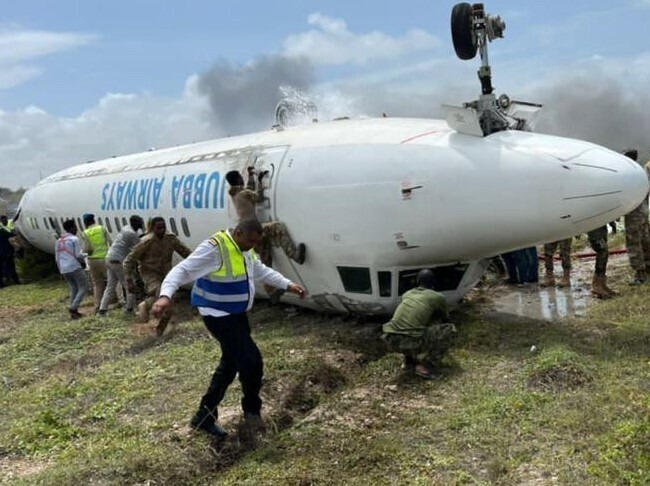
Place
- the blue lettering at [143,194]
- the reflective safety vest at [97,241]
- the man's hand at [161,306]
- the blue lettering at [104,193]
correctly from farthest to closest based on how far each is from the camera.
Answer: the blue lettering at [104,193], the blue lettering at [143,194], the reflective safety vest at [97,241], the man's hand at [161,306]

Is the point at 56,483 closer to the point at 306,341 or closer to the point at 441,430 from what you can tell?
the point at 441,430

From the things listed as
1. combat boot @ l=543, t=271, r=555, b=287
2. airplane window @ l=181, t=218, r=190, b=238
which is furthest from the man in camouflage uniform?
combat boot @ l=543, t=271, r=555, b=287

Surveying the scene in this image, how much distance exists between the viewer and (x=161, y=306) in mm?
5051

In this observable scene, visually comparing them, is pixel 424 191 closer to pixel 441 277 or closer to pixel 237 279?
pixel 441 277

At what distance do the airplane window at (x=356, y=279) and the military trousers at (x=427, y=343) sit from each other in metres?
1.63

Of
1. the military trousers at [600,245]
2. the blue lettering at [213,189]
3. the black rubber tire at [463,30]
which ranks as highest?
the black rubber tire at [463,30]

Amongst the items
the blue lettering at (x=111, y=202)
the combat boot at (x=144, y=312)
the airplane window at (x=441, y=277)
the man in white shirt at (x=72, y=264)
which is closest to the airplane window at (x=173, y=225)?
the combat boot at (x=144, y=312)

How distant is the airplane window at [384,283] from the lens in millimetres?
8227

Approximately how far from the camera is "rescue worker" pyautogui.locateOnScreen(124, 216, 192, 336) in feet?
33.7

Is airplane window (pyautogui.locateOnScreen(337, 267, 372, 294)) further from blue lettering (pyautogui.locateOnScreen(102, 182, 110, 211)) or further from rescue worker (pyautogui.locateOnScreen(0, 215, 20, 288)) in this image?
rescue worker (pyautogui.locateOnScreen(0, 215, 20, 288))

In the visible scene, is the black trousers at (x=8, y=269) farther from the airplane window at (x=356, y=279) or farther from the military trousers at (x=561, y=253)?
the military trousers at (x=561, y=253)

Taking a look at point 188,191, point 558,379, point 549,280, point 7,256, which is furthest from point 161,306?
point 7,256

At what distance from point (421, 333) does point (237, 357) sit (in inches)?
78.7

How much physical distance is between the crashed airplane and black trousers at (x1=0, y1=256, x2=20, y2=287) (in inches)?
448
